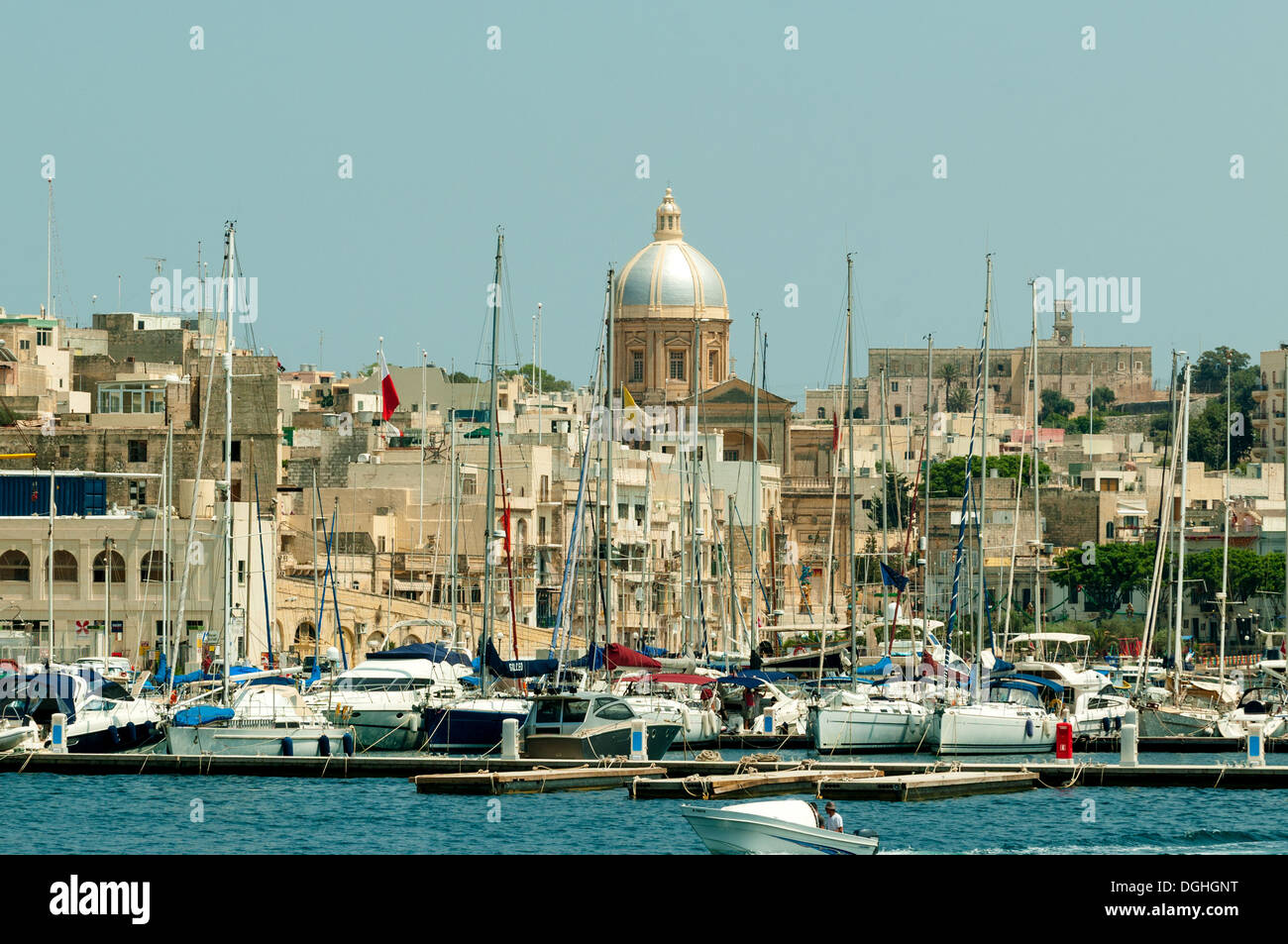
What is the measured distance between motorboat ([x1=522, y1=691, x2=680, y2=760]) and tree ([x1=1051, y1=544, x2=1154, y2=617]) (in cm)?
6395

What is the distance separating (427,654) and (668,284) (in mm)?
90204

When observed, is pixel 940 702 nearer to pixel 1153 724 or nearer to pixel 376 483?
pixel 1153 724

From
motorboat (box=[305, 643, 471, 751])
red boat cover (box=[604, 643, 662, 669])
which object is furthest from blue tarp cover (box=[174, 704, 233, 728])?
red boat cover (box=[604, 643, 662, 669])

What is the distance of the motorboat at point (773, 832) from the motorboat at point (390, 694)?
1620 cm

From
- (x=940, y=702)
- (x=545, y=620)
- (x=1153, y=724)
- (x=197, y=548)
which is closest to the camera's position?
(x=940, y=702)

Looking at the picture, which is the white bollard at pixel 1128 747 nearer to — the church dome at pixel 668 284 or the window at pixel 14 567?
the window at pixel 14 567

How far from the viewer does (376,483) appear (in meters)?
80.2

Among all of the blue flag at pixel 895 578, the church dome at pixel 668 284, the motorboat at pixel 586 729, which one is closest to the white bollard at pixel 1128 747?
the motorboat at pixel 586 729

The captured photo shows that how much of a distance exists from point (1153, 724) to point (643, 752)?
12490mm

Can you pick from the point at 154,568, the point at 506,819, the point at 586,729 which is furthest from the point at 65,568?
the point at 506,819

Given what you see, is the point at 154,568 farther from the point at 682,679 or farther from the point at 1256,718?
the point at 1256,718

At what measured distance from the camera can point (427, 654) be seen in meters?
44.8
